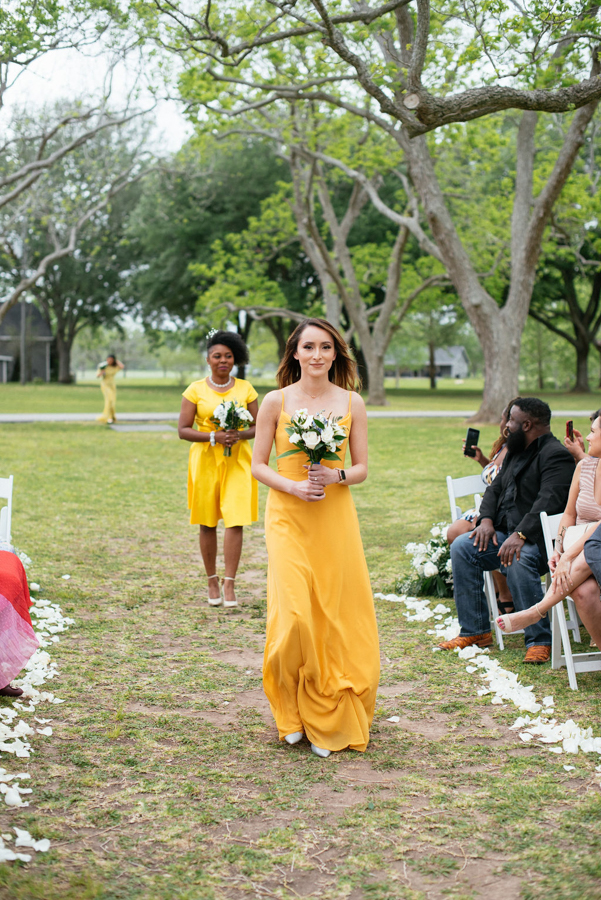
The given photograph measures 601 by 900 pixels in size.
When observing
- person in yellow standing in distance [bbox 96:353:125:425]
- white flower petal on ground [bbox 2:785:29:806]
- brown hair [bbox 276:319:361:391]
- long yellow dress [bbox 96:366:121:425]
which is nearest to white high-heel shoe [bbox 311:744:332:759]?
white flower petal on ground [bbox 2:785:29:806]

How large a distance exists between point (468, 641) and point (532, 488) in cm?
113

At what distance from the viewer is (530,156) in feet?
72.1

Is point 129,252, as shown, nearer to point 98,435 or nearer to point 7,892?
point 98,435

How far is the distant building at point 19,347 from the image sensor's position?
7056 centimetres

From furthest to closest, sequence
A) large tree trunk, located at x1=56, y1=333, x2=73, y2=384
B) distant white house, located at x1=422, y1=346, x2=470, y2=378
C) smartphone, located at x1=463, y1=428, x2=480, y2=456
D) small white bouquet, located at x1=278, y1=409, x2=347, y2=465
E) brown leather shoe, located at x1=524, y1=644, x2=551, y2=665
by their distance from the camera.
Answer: distant white house, located at x1=422, y1=346, x2=470, y2=378 < large tree trunk, located at x1=56, y1=333, x2=73, y2=384 < smartphone, located at x1=463, y1=428, x2=480, y2=456 < brown leather shoe, located at x1=524, y1=644, x2=551, y2=665 < small white bouquet, located at x1=278, y1=409, x2=347, y2=465

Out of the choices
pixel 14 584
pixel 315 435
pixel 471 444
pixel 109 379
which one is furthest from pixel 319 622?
pixel 109 379

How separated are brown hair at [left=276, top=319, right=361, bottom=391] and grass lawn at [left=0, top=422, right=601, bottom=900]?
6.03 feet

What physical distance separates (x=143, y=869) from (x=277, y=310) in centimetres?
3357

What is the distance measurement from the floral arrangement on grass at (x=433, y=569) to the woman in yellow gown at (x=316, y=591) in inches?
111

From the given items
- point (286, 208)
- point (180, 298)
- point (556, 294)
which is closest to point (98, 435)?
point (286, 208)

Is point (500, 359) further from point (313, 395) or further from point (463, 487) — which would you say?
point (313, 395)

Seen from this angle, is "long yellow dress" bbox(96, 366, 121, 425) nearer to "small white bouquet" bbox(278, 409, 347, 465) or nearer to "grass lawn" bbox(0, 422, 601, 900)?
"grass lawn" bbox(0, 422, 601, 900)

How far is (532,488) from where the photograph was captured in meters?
5.91

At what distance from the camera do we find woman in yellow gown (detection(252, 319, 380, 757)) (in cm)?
433
